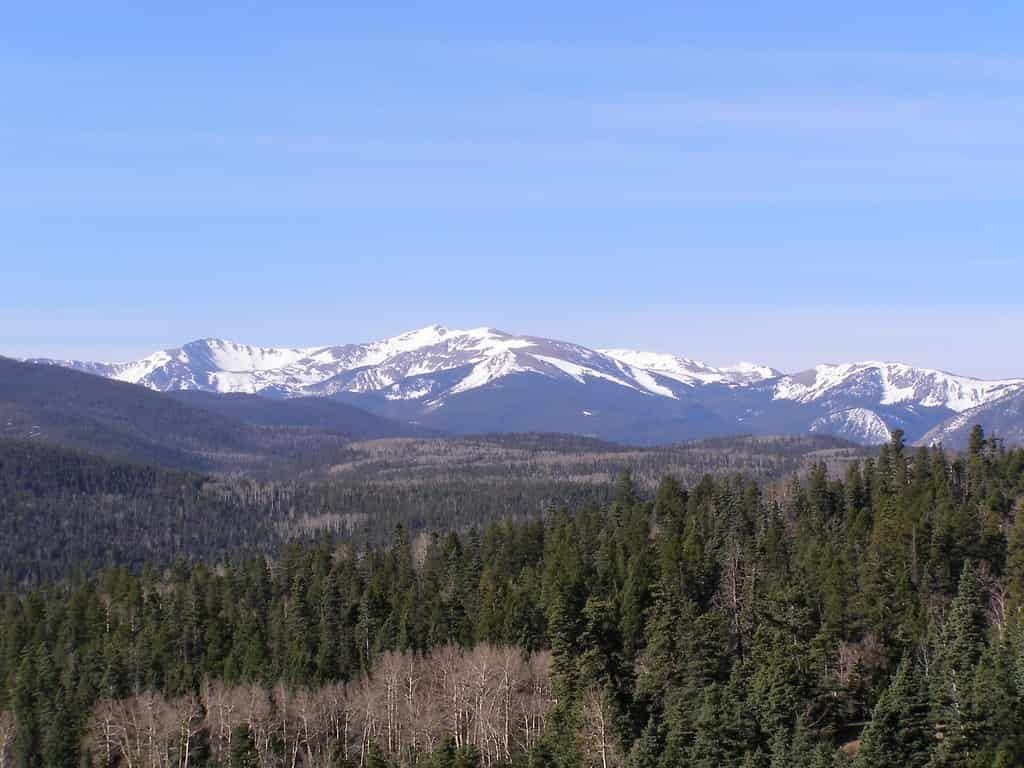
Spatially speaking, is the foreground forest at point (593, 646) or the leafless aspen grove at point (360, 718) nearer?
the foreground forest at point (593, 646)

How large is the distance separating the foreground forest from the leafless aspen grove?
298mm

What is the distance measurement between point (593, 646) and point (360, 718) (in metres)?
19.4

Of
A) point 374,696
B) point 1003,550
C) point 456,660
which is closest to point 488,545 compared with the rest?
point 456,660

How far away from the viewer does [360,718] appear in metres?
91.7

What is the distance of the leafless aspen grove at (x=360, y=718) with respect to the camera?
86562 mm

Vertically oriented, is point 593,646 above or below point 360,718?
above

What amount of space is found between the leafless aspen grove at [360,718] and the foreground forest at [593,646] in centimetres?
30

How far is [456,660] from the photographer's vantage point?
99438 millimetres

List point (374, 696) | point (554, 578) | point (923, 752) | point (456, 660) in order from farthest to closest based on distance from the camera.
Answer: point (554, 578) → point (456, 660) → point (374, 696) → point (923, 752)

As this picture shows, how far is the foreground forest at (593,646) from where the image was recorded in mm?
72750

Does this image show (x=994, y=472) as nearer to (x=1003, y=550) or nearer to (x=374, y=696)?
(x=1003, y=550)

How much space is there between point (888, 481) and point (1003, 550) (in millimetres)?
31343

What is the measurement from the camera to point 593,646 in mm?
91562

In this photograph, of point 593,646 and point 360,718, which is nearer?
point 593,646
